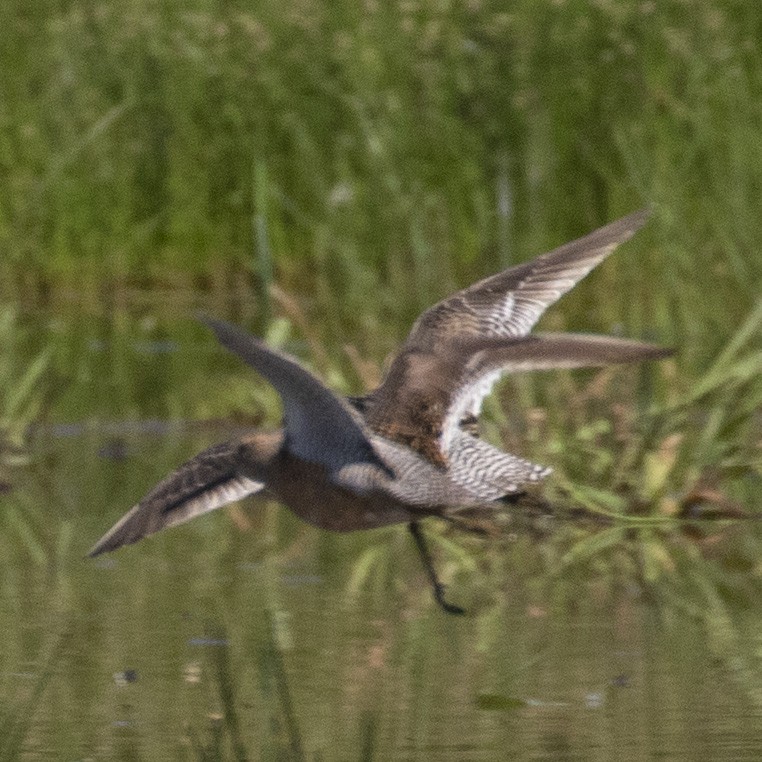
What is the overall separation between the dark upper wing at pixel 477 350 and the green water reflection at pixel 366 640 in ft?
1.79

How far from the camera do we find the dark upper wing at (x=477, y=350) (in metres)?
4.60

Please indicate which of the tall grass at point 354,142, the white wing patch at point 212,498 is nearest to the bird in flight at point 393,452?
the white wing patch at point 212,498

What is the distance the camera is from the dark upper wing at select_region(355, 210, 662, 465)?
181 inches

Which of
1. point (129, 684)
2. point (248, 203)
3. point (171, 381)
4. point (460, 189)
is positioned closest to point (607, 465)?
point (129, 684)

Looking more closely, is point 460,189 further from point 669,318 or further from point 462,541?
point 462,541

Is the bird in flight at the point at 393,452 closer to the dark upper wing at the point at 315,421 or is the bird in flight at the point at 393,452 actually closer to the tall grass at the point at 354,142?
the dark upper wing at the point at 315,421

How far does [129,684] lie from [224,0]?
23.6 ft

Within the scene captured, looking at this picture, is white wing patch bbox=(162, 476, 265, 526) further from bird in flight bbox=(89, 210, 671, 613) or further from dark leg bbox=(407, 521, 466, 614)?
dark leg bbox=(407, 521, 466, 614)

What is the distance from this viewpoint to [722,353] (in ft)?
22.7

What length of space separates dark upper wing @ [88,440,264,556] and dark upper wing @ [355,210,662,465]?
0.42 m

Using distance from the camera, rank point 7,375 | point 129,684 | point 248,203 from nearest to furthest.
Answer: point 129,684 < point 7,375 < point 248,203

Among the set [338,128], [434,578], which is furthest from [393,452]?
[338,128]

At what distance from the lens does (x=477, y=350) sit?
5070 millimetres

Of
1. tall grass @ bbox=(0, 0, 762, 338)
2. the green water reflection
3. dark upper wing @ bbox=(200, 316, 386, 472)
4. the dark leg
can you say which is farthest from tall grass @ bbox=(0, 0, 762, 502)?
dark upper wing @ bbox=(200, 316, 386, 472)
